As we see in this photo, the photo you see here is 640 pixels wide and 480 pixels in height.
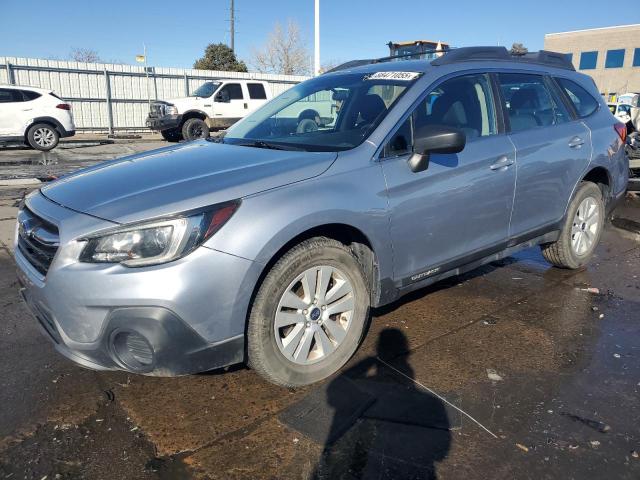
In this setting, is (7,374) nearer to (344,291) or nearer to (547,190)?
(344,291)

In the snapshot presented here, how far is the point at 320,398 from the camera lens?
2787 mm

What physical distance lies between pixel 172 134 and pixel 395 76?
15.4 meters

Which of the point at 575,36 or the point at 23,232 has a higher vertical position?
the point at 575,36

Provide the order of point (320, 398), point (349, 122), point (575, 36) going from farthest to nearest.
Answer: point (575, 36), point (349, 122), point (320, 398)

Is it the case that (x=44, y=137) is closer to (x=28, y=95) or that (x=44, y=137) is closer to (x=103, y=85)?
(x=28, y=95)

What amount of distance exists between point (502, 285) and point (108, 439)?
3.37 meters

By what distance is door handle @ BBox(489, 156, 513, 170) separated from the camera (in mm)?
3567

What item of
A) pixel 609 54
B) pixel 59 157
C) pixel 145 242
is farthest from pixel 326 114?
pixel 609 54

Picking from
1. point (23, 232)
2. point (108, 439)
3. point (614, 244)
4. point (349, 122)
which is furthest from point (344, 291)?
point (614, 244)

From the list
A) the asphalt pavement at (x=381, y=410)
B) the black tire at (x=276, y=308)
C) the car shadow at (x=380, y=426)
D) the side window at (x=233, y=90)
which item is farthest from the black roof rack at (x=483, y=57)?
the side window at (x=233, y=90)

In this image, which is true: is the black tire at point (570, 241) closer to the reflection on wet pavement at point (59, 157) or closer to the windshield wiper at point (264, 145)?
the windshield wiper at point (264, 145)

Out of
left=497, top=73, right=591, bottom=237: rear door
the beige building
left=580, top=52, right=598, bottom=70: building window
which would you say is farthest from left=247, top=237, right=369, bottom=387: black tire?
left=580, top=52, right=598, bottom=70: building window

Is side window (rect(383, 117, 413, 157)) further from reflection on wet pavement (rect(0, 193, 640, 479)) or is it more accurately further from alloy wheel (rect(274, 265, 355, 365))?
reflection on wet pavement (rect(0, 193, 640, 479))

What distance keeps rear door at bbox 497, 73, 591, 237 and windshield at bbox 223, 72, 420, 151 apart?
1.00 meters
